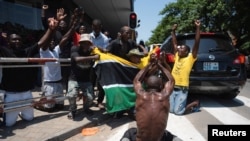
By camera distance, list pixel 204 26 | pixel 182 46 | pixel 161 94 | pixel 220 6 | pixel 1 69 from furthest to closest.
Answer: pixel 204 26, pixel 220 6, pixel 182 46, pixel 1 69, pixel 161 94

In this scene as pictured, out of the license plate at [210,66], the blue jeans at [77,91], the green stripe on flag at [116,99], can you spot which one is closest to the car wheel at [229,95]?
the license plate at [210,66]

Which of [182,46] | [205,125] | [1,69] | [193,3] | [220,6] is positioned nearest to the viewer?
[1,69]

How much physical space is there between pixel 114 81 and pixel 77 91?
749mm

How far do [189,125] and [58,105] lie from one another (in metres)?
2.76

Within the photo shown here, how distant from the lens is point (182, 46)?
25.7 feet

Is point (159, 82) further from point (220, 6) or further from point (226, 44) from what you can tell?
point (220, 6)

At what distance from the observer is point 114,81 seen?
6.77 meters

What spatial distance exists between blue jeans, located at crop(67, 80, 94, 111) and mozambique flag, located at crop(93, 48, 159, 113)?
0.90 ft

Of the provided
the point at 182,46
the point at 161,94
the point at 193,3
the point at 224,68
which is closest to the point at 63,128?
the point at 161,94

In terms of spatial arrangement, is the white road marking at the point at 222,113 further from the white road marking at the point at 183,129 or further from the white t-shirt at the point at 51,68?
the white t-shirt at the point at 51,68

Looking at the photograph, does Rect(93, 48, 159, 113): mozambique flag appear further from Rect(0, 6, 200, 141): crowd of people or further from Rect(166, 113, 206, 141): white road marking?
Rect(166, 113, 206, 141): white road marking

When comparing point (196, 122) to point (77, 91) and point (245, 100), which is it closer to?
point (77, 91)

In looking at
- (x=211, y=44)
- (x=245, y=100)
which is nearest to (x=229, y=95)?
(x=245, y=100)

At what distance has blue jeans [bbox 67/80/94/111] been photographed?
6672 mm
